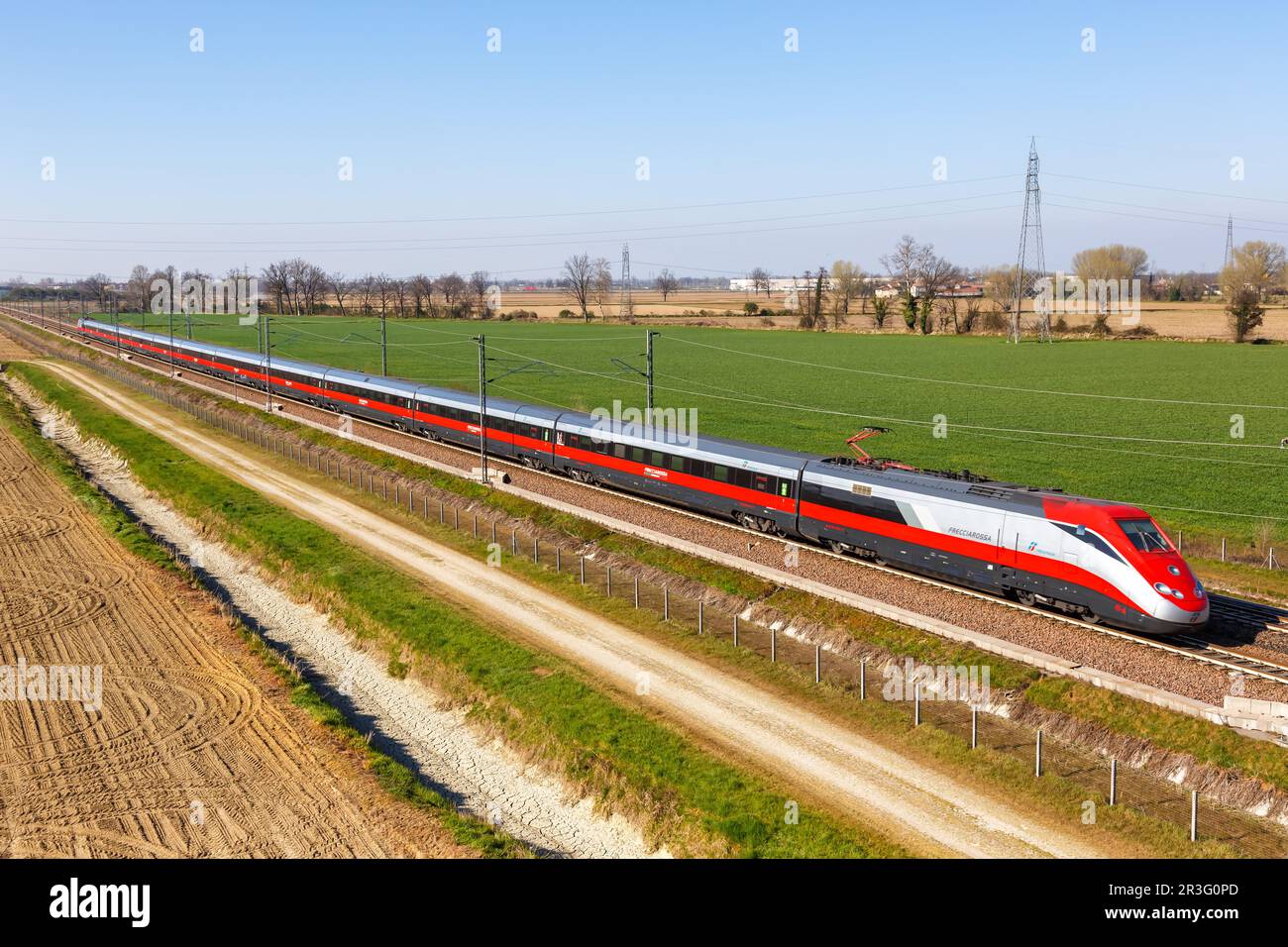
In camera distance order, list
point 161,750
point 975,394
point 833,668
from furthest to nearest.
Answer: point 975,394, point 833,668, point 161,750

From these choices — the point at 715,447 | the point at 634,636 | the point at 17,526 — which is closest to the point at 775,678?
the point at 634,636

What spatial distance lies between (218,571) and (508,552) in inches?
471

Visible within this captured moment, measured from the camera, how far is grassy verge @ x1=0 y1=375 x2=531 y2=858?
67.9ft

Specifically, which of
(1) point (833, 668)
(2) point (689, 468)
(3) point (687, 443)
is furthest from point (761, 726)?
(3) point (687, 443)

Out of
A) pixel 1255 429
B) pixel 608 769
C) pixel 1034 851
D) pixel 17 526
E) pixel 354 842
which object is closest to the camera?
pixel 1034 851

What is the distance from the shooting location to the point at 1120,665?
987 inches

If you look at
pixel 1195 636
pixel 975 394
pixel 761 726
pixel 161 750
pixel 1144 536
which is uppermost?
pixel 975 394

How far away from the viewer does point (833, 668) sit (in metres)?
28.2

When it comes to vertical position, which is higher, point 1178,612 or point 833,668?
point 1178,612

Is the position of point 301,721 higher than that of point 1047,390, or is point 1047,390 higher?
point 1047,390

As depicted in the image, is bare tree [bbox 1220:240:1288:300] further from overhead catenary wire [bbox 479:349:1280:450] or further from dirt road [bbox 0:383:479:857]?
dirt road [bbox 0:383:479:857]

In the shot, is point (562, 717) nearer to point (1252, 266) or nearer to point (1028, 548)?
point (1028, 548)

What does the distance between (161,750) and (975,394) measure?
75.3 metres

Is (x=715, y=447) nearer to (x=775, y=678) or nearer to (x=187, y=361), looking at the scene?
A: (x=775, y=678)
